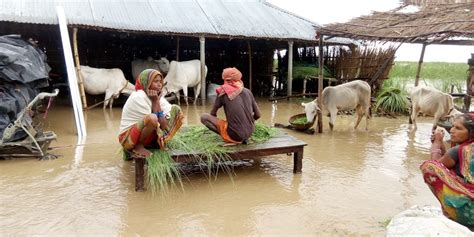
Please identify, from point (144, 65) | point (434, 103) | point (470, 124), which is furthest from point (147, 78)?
point (144, 65)

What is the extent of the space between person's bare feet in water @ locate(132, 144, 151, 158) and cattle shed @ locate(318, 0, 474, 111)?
4558 millimetres

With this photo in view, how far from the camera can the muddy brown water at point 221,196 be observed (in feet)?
12.0

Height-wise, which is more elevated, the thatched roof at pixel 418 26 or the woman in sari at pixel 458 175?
the thatched roof at pixel 418 26

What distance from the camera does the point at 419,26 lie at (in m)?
6.39

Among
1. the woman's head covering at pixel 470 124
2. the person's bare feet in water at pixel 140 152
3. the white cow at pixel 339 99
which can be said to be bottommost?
the person's bare feet in water at pixel 140 152

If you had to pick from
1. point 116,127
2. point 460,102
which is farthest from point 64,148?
point 460,102

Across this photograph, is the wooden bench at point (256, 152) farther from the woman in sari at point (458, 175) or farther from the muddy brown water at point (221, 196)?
the woman in sari at point (458, 175)

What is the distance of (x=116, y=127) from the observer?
27.8ft

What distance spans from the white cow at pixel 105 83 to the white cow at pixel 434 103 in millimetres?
7495

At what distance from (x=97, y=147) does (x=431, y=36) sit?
5.76m

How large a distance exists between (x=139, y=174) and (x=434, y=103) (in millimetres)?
5861

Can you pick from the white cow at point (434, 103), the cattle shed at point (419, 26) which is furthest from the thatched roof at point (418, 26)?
the white cow at point (434, 103)

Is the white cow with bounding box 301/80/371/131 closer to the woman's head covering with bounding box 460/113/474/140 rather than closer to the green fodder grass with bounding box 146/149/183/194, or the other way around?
the green fodder grass with bounding box 146/149/183/194

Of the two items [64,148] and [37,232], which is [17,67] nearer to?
[64,148]
